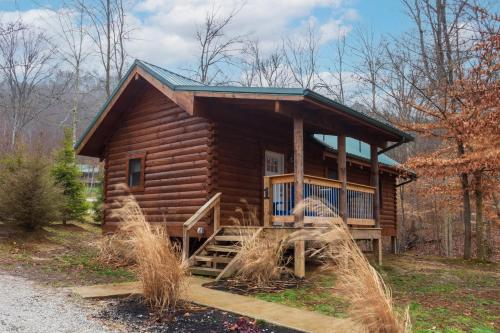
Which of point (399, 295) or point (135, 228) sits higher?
point (135, 228)

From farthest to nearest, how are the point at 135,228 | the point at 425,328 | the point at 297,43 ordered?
the point at 297,43 < the point at 135,228 < the point at 425,328

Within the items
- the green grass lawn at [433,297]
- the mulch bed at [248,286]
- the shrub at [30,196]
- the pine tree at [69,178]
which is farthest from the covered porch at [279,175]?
the pine tree at [69,178]

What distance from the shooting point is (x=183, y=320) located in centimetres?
561

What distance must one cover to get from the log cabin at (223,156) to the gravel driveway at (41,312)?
281cm

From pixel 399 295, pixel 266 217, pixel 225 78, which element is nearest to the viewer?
pixel 399 295

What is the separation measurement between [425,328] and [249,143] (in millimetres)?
7446

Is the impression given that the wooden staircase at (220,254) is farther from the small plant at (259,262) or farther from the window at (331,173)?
the window at (331,173)

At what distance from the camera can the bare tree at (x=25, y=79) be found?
27.0 metres

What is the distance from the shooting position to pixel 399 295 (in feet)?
26.0

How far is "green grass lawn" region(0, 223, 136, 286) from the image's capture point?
29.2 feet

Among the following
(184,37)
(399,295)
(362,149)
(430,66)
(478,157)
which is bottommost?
(399,295)

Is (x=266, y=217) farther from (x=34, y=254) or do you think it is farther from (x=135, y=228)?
(x=34, y=254)

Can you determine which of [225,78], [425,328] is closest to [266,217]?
[425,328]

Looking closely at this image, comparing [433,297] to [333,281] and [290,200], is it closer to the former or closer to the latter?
[333,281]
